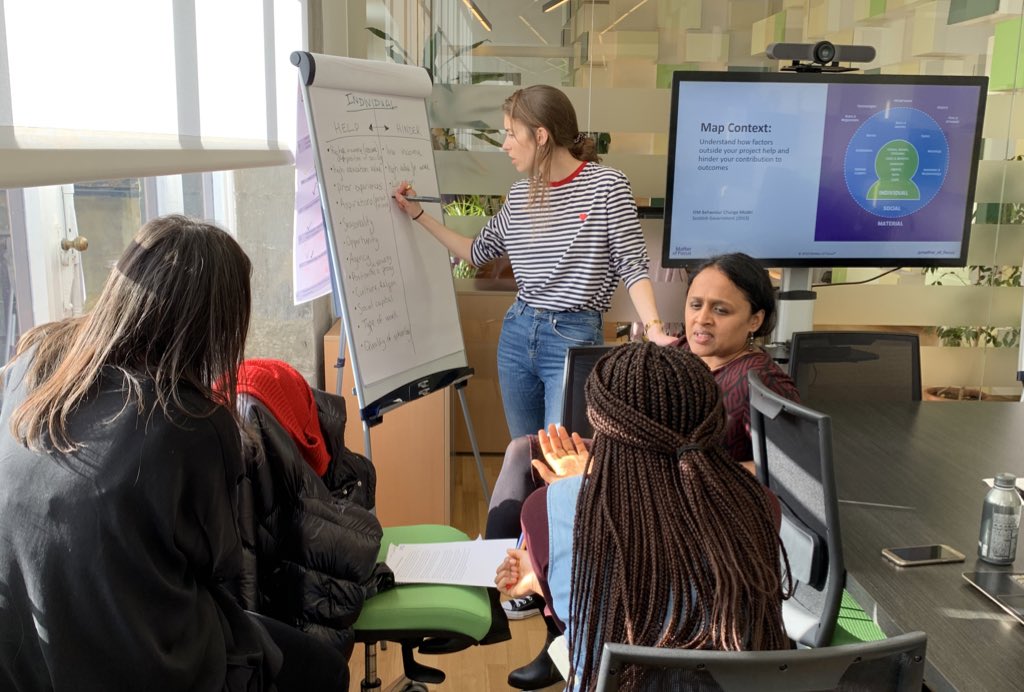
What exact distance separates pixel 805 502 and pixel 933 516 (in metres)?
0.27

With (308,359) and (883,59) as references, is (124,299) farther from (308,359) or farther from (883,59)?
(883,59)

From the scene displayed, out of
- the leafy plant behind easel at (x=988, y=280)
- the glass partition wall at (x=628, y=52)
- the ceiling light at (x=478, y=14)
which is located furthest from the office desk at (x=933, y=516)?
the ceiling light at (x=478, y=14)

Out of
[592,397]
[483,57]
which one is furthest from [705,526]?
[483,57]

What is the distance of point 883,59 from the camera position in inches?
162

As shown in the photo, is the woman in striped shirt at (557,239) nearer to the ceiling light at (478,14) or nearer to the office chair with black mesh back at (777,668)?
the ceiling light at (478,14)

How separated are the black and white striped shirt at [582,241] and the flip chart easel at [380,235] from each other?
0.33 meters

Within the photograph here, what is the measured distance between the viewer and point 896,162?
12.3 feet

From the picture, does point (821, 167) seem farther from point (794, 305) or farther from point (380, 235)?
point (380, 235)

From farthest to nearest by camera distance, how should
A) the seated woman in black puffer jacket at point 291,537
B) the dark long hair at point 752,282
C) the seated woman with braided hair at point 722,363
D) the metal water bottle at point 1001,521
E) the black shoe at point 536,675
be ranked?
the black shoe at point 536,675 → the dark long hair at point 752,282 → the seated woman with braided hair at point 722,363 → the seated woman in black puffer jacket at point 291,537 → the metal water bottle at point 1001,521

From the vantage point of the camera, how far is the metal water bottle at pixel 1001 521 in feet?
5.29

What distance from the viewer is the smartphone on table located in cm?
167

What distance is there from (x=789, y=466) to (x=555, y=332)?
116cm

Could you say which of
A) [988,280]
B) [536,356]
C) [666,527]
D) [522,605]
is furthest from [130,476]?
[988,280]

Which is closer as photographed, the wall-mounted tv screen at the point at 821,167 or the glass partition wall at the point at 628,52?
the wall-mounted tv screen at the point at 821,167
